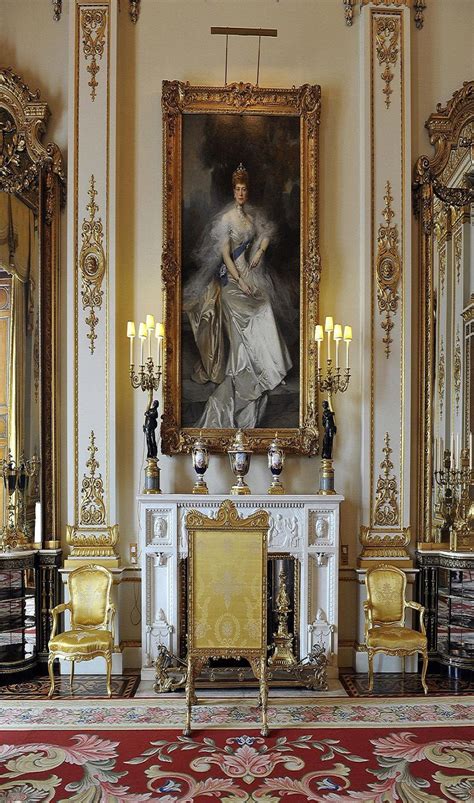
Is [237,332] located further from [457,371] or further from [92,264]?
[457,371]

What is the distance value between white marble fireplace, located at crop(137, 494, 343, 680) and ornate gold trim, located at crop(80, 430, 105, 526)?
0.48 m

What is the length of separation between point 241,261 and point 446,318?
1940mm

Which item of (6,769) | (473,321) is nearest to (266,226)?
(473,321)

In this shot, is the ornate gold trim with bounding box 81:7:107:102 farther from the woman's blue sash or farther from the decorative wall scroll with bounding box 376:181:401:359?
the decorative wall scroll with bounding box 376:181:401:359

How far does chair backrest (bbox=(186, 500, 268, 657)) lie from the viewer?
4.70m

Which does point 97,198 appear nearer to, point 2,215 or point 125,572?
point 2,215

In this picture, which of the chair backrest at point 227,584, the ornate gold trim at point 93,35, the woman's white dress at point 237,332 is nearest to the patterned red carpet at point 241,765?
the chair backrest at point 227,584

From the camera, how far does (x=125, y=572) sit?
623cm

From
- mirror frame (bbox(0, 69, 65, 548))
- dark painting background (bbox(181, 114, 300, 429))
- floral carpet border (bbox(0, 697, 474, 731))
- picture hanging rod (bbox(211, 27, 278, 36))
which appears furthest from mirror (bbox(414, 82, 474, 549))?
mirror frame (bbox(0, 69, 65, 548))

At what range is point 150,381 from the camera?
6.09m

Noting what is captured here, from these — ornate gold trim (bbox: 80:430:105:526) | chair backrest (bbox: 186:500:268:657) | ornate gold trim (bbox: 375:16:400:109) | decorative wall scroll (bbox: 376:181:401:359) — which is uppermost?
ornate gold trim (bbox: 375:16:400:109)

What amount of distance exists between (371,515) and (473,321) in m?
1.96

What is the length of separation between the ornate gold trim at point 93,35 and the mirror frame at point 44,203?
1.85 feet

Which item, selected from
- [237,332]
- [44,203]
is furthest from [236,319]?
[44,203]
